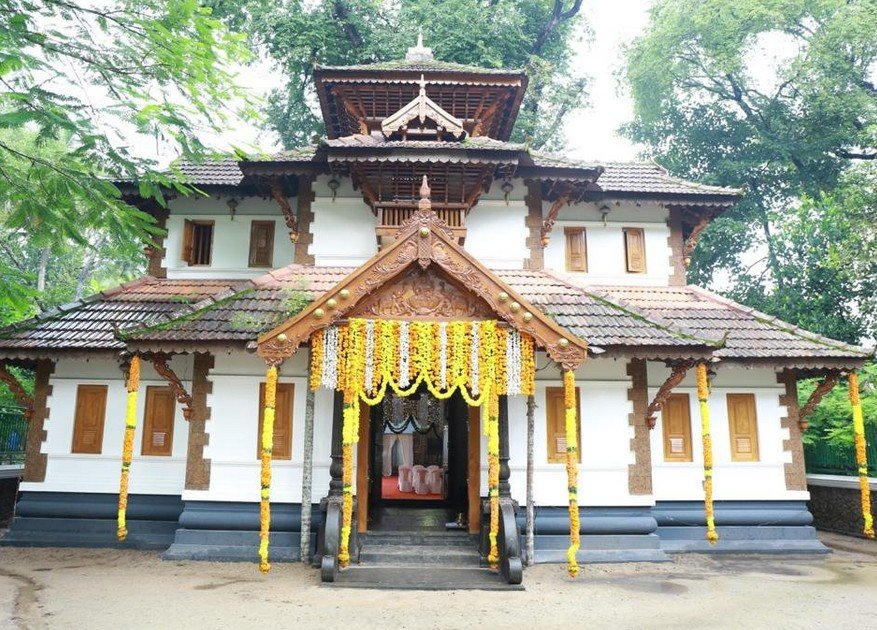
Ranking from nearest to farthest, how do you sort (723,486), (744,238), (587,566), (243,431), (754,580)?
(754,580) < (587,566) < (243,431) < (723,486) < (744,238)

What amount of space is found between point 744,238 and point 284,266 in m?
17.9

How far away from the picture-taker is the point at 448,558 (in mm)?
8992

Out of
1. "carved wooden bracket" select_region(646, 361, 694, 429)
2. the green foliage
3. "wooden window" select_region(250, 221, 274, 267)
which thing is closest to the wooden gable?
"carved wooden bracket" select_region(646, 361, 694, 429)

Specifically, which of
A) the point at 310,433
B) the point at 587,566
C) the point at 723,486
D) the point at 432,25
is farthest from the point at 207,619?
the point at 432,25

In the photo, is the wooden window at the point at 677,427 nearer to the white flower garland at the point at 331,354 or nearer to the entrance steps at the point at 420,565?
the entrance steps at the point at 420,565

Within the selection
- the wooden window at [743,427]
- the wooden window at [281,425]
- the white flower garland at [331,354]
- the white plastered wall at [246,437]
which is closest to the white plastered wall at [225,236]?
the white plastered wall at [246,437]

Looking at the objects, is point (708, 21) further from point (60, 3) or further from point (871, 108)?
point (60, 3)

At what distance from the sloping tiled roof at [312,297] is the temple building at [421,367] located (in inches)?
2.1

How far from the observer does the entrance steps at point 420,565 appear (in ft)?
26.3

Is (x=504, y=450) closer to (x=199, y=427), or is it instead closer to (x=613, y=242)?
(x=199, y=427)

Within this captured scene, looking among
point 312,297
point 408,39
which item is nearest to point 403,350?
point 312,297

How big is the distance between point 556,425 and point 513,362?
98.2 inches

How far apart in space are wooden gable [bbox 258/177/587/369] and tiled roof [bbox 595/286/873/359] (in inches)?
109

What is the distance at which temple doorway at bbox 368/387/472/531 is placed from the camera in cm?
1055
